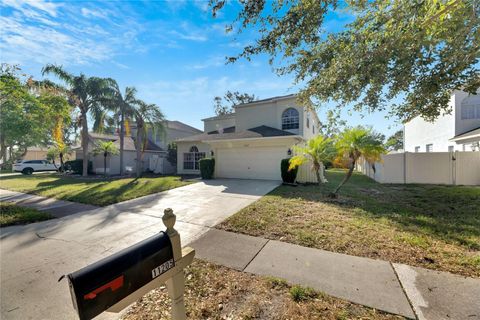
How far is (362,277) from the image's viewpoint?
10.7ft

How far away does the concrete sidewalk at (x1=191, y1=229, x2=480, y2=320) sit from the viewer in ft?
8.66

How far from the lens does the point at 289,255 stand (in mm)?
3971

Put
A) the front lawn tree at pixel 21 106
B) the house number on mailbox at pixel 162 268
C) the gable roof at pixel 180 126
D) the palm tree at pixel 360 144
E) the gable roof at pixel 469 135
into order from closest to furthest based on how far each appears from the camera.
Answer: the house number on mailbox at pixel 162 268 < the palm tree at pixel 360 144 < the front lawn tree at pixel 21 106 < the gable roof at pixel 469 135 < the gable roof at pixel 180 126

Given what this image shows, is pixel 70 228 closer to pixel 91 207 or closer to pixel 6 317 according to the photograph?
pixel 91 207

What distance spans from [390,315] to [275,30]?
6.20m

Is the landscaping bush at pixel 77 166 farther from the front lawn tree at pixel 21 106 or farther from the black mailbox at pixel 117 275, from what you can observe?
the black mailbox at pixel 117 275

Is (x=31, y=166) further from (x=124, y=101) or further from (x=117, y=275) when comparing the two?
(x=117, y=275)

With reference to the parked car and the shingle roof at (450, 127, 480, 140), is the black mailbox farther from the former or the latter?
the parked car

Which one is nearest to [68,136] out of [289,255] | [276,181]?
[276,181]

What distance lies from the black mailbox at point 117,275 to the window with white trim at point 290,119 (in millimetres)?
15236

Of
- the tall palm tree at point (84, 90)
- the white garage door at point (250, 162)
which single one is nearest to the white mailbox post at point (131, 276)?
the white garage door at point (250, 162)

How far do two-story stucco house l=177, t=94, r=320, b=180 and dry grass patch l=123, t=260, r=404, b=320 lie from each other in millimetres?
10632

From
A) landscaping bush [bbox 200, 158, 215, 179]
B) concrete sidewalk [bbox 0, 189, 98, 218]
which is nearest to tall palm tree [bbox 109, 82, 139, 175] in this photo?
landscaping bush [bbox 200, 158, 215, 179]

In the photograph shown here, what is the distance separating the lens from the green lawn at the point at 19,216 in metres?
5.96
